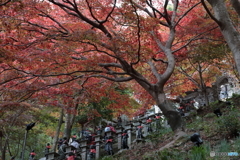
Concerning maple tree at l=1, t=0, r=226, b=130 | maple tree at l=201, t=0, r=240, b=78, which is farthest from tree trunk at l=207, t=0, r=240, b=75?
maple tree at l=1, t=0, r=226, b=130

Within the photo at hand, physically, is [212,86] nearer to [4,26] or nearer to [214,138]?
[214,138]

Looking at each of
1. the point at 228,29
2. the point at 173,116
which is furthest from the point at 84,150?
the point at 228,29

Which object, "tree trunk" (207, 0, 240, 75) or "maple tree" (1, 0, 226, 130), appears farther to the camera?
"maple tree" (1, 0, 226, 130)

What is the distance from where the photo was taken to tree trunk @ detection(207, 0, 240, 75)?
241 inches

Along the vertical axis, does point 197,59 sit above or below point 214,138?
above

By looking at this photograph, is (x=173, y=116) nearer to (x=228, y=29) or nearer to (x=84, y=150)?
(x=228, y=29)

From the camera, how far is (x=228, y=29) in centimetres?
645

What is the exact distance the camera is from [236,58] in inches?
239

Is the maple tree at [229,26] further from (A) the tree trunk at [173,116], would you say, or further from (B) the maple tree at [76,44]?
(A) the tree trunk at [173,116]

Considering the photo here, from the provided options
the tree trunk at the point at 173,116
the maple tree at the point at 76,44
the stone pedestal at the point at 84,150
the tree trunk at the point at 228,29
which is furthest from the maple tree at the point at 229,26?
the stone pedestal at the point at 84,150

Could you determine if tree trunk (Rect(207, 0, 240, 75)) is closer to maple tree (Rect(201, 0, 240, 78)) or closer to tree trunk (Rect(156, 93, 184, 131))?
maple tree (Rect(201, 0, 240, 78))

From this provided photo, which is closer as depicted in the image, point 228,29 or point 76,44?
point 228,29

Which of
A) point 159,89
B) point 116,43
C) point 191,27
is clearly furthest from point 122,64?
point 191,27

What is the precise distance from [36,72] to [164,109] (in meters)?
5.28
